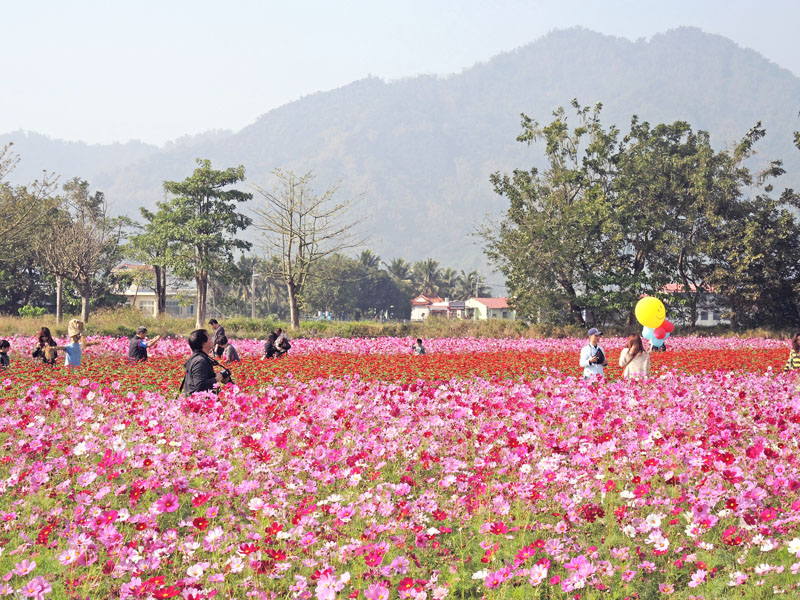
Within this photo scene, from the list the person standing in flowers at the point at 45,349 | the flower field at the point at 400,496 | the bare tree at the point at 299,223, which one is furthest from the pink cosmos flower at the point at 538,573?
the bare tree at the point at 299,223

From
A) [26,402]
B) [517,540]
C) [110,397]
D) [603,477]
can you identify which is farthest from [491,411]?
[26,402]

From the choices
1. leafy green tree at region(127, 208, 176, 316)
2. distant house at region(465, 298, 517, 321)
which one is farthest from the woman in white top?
distant house at region(465, 298, 517, 321)

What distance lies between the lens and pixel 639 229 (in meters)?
41.3

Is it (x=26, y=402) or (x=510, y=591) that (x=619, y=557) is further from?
(x=26, y=402)

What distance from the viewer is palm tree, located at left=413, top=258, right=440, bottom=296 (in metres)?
126

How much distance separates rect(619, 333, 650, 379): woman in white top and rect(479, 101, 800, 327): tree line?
1060 inches

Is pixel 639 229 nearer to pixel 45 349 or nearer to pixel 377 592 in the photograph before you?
pixel 45 349

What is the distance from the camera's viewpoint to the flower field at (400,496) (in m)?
4.53

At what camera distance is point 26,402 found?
340 inches

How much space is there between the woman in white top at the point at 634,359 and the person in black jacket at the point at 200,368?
6853 mm

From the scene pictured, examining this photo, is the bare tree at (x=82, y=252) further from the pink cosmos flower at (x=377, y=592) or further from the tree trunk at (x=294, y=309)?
the pink cosmos flower at (x=377, y=592)

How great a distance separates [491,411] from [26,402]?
5591mm

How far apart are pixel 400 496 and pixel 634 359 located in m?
7.66

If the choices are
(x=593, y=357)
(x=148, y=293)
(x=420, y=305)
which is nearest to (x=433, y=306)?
(x=420, y=305)
